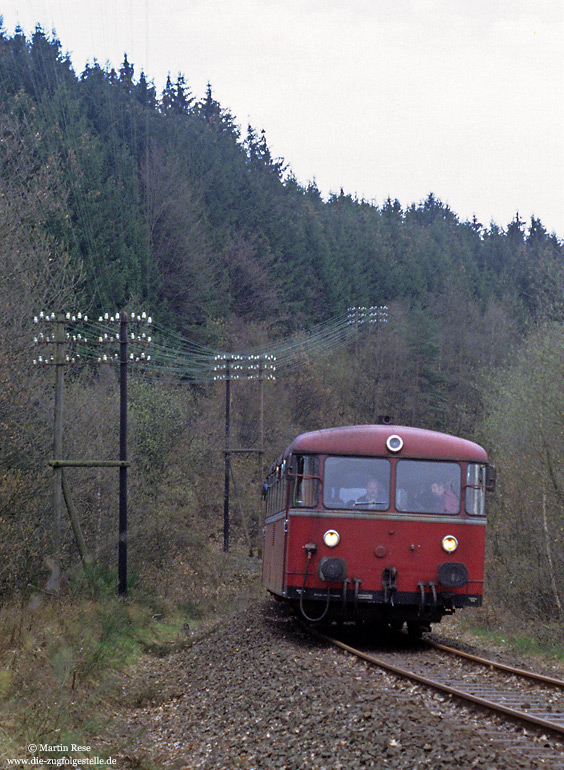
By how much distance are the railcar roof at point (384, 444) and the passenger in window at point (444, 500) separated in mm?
449

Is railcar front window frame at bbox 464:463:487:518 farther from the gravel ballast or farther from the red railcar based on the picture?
the gravel ballast

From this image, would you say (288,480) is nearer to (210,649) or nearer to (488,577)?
(210,649)

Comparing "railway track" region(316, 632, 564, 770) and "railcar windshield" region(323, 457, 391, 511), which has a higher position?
"railcar windshield" region(323, 457, 391, 511)

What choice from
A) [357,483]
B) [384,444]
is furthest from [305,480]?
[384,444]

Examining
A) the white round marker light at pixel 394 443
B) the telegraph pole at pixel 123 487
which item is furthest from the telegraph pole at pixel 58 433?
the white round marker light at pixel 394 443

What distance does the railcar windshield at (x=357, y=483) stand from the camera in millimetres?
12297

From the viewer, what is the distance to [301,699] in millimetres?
8391

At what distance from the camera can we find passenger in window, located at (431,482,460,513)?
1230 cm

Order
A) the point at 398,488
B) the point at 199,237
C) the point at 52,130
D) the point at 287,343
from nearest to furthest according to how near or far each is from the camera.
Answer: the point at 398,488, the point at 52,130, the point at 199,237, the point at 287,343

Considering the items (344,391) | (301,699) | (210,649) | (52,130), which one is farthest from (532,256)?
(301,699)

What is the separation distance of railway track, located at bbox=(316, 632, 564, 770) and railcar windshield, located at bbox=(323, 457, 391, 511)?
1.93 metres

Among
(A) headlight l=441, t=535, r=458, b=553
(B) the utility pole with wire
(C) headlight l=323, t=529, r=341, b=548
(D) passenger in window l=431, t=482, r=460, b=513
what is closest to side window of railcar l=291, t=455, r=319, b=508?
(C) headlight l=323, t=529, r=341, b=548

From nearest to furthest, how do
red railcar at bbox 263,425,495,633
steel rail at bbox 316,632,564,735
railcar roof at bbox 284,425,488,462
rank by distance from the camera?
steel rail at bbox 316,632,564,735 → red railcar at bbox 263,425,495,633 → railcar roof at bbox 284,425,488,462

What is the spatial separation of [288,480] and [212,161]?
53.8 metres
